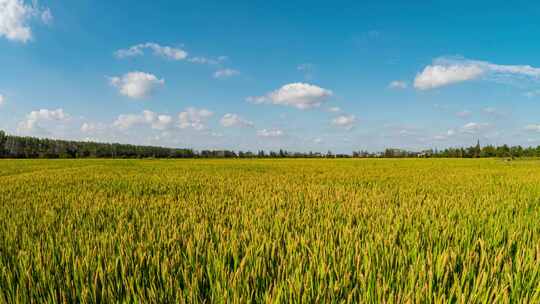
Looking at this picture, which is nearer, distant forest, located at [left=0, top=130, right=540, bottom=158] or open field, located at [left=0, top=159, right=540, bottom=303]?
open field, located at [left=0, top=159, right=540, bottom=303]

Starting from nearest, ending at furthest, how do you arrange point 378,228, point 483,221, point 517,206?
point 378,228 < point 483,221 < point 517,206

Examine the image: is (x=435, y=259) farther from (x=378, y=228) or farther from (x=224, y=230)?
(x=224, y=230)

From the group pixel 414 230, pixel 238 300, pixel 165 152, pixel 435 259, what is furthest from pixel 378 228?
pixel 165 152

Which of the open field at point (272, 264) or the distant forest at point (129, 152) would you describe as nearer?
the open field at point (272, 264)

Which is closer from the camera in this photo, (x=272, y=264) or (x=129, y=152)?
(x=272, y=264)

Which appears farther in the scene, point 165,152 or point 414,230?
point 165,152

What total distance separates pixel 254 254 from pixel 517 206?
415 centimetres

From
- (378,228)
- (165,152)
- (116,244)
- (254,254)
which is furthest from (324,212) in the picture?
(165,152)

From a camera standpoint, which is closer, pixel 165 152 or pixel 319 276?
pixel 319 276

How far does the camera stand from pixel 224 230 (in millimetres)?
2262

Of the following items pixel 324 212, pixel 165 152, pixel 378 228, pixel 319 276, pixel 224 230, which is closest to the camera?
pixel 319 276

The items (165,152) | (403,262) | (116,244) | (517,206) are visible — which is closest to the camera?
(403,262)

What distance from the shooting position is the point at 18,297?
128cm

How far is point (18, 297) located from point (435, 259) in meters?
2.17
